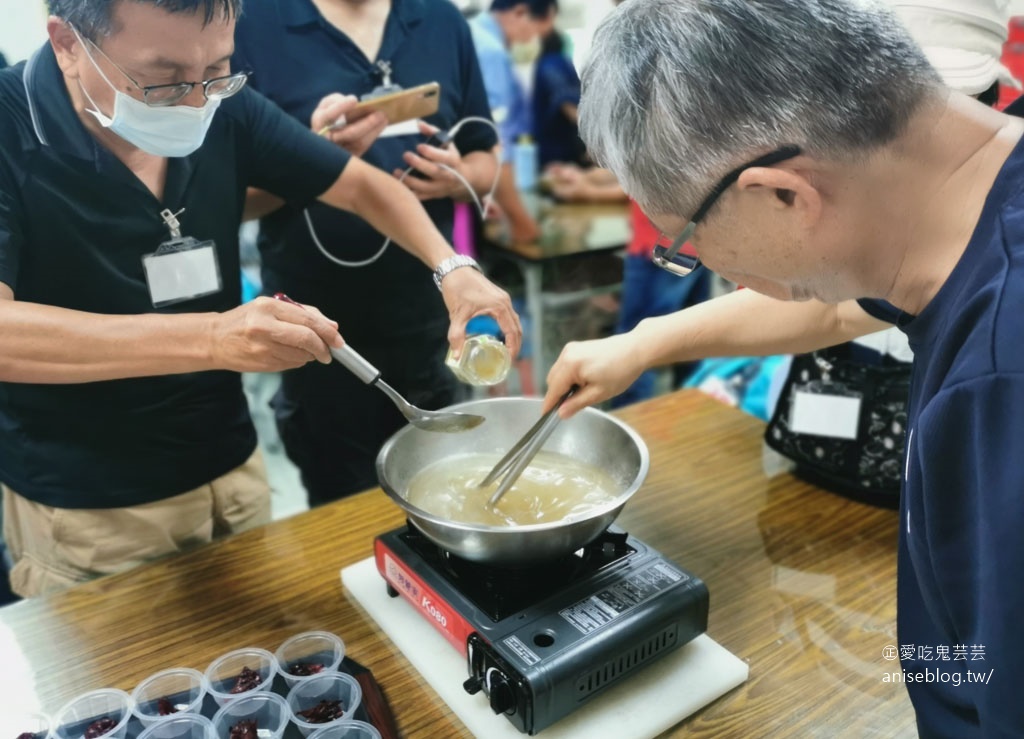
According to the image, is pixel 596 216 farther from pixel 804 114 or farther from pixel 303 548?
pixel 804 114

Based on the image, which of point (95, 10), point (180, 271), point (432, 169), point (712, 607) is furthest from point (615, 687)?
point (432, 169)

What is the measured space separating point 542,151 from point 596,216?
21.4 inches

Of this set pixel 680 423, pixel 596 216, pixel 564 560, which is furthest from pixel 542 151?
pixel 564 560

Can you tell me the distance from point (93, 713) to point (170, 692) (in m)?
0.10

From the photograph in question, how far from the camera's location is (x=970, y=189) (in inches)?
32.5

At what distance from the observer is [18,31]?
121cm

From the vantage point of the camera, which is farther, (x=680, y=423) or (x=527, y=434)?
(x=680, y=423)

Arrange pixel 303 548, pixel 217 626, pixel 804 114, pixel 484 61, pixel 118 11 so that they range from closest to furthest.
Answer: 1. pixel 804 114
2. pixel 118 11
3. pixel 217 626
4. pixel 303 548
5. pixel 484 61

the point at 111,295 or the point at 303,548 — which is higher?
the point at 111,295

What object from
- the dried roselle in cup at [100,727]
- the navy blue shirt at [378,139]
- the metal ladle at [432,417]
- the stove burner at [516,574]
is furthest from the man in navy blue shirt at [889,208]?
the navy blue shirt at [378,139]

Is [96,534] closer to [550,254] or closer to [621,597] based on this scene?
[621,597]

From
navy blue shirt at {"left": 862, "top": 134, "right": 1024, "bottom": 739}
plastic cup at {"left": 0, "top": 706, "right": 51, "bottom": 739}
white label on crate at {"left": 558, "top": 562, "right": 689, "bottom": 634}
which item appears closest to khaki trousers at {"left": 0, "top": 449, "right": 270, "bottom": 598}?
plastic cup at {"left": 0, "top": 706, "right": 51, "bottom": 739}

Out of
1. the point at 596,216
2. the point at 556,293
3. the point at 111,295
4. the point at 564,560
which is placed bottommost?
the point at 556,293

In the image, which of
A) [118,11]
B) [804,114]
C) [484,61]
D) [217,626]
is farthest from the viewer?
[484,61]
